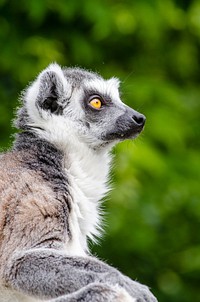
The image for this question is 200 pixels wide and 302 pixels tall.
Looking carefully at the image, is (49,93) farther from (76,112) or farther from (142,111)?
(142,111)

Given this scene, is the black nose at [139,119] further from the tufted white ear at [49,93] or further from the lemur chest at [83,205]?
the tufted white ear at [49,93]

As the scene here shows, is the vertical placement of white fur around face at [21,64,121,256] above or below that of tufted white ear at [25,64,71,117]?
below

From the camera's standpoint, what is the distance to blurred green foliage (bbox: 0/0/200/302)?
10680mm

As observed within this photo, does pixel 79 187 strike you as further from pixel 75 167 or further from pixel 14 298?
pixel 14 298

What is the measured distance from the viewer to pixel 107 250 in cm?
1147

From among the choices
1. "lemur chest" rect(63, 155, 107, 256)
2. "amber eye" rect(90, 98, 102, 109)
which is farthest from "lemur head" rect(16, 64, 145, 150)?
"lemur chest" rect(63, 155, 107, 256)

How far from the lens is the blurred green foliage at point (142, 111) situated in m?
10.7

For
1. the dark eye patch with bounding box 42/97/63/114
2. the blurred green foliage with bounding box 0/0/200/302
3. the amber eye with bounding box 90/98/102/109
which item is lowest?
the dark eye patch with bounding box 42/97/63/114

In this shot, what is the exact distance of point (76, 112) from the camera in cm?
722

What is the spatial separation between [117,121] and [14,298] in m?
1.63

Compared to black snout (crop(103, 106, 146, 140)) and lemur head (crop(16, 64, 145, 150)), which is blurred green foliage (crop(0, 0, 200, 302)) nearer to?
lemur head (crop(16, 64, 145, 150))

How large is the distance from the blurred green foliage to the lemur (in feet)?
8.61

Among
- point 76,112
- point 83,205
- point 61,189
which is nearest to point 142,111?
point 76,112

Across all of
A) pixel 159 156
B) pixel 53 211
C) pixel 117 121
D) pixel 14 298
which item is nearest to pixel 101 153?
pixel 117 121
